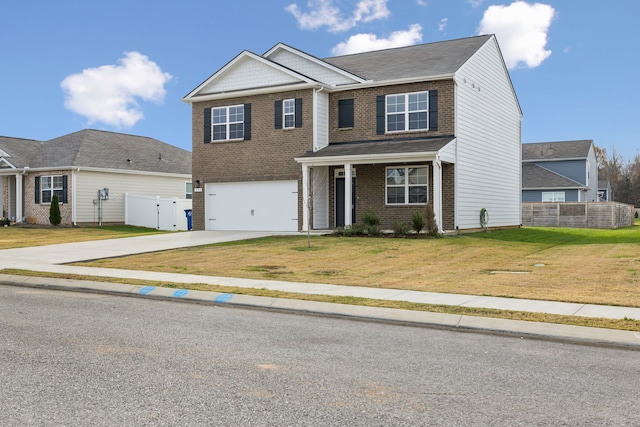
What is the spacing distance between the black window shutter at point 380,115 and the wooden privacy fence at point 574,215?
710 inches

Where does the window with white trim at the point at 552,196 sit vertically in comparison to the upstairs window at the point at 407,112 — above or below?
below

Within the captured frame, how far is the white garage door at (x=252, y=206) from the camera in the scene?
26.9m

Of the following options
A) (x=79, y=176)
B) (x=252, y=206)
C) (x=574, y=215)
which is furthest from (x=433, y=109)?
(x=79, y=176)

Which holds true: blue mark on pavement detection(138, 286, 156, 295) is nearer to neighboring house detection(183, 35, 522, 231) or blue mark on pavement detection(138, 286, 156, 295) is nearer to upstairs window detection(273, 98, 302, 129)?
neighboring house detection(183, 35, 522, 231)

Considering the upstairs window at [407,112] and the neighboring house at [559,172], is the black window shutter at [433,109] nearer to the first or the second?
the upstairs window at [407,112]

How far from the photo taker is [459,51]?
27.2m

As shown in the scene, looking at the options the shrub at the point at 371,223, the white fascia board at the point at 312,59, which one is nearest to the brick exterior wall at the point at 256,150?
the white fascia board at the point at 312,59

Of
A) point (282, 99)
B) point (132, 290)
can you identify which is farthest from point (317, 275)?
point (282, 99)

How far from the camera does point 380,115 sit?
84.2ft

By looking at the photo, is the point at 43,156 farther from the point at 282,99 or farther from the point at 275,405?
the point at 275,405

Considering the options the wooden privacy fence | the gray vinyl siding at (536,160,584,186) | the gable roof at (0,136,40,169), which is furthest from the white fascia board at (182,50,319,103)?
the gray vinyl siding at (536,160,584,186)

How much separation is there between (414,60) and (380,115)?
138 inches

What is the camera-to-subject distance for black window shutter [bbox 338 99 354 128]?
86.8 feet

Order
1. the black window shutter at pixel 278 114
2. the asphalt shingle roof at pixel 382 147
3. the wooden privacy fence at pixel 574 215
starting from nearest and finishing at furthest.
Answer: the asphalt shingle roof at pixel 382 147
the black window shutter at pixel 278 114
the wooden privacy fence at pixel 574 215
